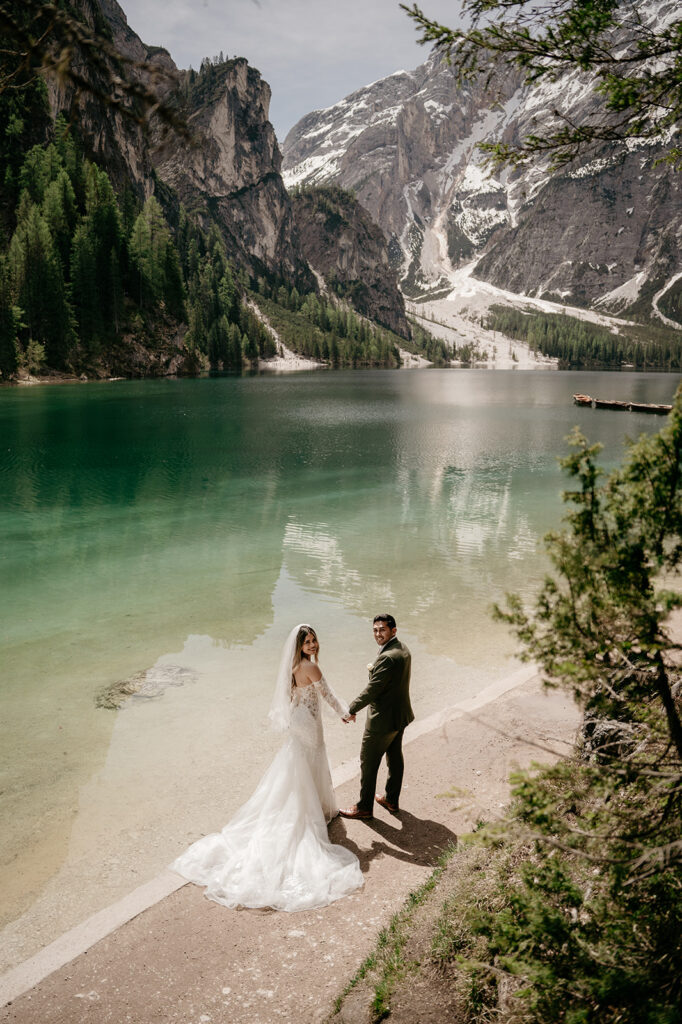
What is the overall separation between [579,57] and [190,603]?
14.0m

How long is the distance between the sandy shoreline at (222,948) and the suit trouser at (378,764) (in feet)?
0.88

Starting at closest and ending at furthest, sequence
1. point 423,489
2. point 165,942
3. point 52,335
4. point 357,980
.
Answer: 1. point 357,980
2. point 165,942
3. point 423,489
4. point 52,335

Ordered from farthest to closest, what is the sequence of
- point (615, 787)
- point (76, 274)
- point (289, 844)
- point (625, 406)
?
point (76, 274) < point (625, 406) < point (289, 844) < point (615, 787)

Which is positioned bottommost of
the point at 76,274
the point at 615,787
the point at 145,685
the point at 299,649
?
the point at 145,685

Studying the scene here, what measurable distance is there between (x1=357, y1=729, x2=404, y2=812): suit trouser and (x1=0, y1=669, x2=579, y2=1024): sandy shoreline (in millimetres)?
269

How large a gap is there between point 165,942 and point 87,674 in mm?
7611

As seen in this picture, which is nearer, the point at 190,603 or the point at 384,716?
the point at 384,716

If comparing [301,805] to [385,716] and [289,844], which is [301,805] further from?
[385,716]

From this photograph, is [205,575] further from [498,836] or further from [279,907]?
[498,836]

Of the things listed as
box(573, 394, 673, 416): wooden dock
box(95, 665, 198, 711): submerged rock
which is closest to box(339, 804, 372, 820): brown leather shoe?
box(95, 665, 198, 711): submerged rock

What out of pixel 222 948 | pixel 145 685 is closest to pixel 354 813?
pixel 222 948

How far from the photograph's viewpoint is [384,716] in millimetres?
7641

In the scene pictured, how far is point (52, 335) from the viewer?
99.3m

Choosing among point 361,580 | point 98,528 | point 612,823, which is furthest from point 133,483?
point 612,823
